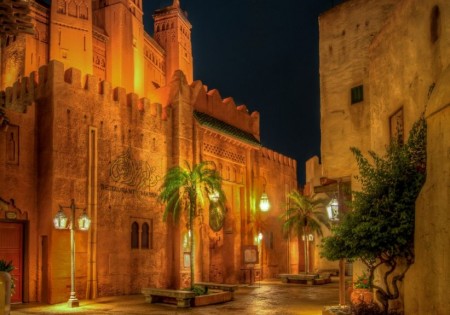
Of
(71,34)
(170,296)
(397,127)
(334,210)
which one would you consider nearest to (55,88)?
(170,296)

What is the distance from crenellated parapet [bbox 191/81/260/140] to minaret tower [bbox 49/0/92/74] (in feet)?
33.6

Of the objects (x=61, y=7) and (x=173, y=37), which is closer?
(x=61, y=7)

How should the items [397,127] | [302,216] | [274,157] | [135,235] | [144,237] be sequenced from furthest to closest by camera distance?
[274,157], [302,216], [144,237], [135,235], [397,127]

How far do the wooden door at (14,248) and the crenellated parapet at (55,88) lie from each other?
13.8ft

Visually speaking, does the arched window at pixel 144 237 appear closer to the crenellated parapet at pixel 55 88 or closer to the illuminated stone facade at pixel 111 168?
the illuminated stone facade at pixel 111 168

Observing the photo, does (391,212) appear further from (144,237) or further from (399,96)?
(144,237)

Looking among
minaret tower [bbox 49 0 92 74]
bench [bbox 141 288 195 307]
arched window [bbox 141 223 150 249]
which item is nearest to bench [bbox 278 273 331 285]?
arched window [bbox 141 223 150 249]

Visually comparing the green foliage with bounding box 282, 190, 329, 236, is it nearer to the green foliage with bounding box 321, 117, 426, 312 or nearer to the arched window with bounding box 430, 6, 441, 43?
the green foliage with bounding box 321, 117, 426, 312

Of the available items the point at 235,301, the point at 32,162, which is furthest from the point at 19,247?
the point at 235,301

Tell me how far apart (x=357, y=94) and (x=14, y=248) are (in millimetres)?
12982

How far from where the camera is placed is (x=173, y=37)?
156ft

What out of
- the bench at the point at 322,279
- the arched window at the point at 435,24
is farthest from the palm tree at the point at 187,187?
the arched window at the point at 435,24

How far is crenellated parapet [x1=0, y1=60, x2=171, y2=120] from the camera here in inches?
776

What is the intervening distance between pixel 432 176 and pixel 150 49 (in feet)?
123
